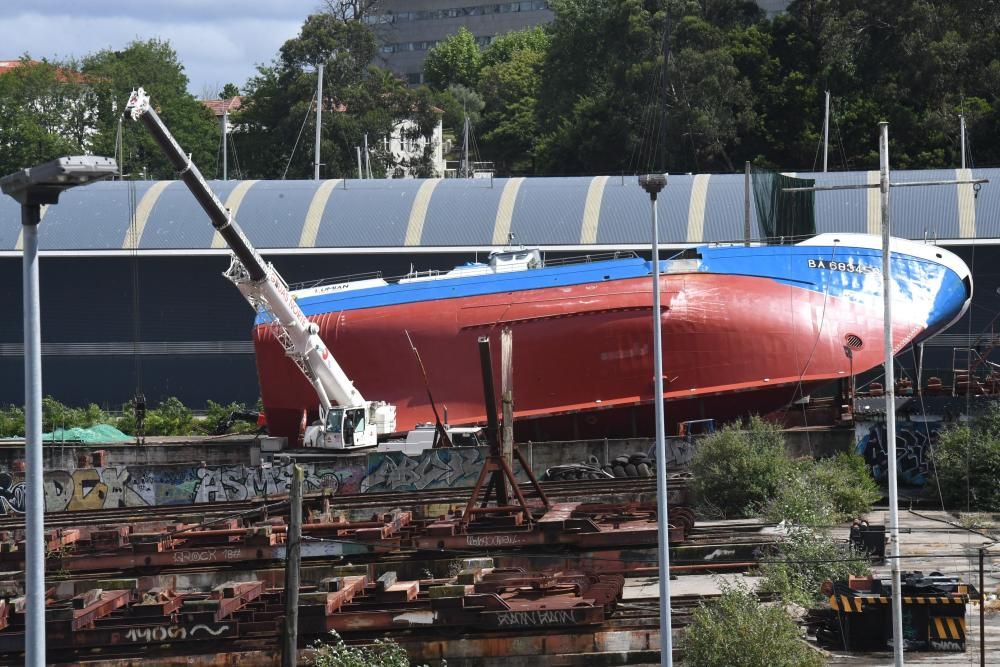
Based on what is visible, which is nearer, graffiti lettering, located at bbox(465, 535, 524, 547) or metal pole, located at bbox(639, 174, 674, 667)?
metal pole, located at bbox(639, 174, 674, 667)

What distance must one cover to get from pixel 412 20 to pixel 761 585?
14081cm

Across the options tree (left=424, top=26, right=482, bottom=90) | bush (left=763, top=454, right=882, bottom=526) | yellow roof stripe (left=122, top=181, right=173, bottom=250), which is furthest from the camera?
tree (left=424, top=26, right=482, bottom=90)

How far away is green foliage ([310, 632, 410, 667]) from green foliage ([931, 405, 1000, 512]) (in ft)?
61.9

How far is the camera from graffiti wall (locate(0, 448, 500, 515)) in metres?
39.0

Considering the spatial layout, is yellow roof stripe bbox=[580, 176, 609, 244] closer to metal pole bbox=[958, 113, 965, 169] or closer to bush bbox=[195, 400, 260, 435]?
bush bbox=[195, 400, 260, 435]

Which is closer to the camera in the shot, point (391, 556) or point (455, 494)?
point (391, 556)

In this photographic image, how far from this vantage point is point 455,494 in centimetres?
3588

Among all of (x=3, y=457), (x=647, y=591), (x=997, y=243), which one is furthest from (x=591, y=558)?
(x=997, y=243)

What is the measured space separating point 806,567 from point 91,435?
3067 cm

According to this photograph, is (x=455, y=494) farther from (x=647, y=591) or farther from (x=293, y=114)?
(x=293, y=114)

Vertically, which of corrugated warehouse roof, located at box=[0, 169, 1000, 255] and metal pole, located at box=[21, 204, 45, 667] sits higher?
corrugated warehouse roof, located at box=[0, 169, 1000, 255]

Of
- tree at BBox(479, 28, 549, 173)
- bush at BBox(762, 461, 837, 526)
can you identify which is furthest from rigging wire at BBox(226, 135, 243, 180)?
bush at BBox(762, 461, 837, 526)

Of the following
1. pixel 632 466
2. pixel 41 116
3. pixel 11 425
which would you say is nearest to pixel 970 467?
pixel 632 466

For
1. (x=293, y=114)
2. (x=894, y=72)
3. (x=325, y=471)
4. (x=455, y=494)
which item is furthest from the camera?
(x=293, y=114)
